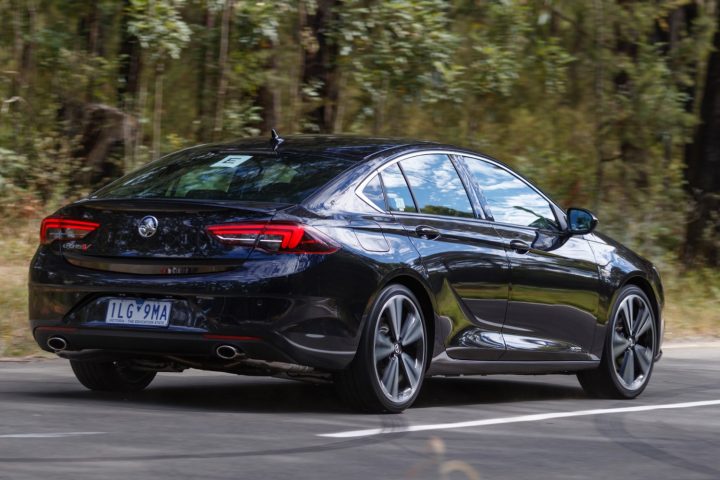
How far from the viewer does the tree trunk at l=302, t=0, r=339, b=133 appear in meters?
16.4

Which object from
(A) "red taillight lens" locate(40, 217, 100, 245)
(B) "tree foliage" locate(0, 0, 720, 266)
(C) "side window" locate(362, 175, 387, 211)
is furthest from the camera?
(B) "tree foliage" locate(0, 0, 720, 266)

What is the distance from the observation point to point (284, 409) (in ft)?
25.5

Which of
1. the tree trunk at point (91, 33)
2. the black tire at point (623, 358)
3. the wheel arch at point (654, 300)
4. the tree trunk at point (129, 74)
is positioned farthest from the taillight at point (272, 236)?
the tree trunk at point (91, 33)

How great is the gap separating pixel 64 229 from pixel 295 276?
1365 millimetres

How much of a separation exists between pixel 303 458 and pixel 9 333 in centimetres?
Answer: 497

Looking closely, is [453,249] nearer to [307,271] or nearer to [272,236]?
[307,271]

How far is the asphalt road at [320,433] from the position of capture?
228 inches

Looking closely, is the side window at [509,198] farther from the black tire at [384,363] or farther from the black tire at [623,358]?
the black tire at [384,363]

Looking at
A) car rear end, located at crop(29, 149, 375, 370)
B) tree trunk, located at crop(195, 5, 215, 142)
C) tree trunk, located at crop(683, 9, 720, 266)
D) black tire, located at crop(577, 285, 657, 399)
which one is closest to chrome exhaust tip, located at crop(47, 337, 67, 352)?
car rear end, located at crop(29, 149, 375, 370)

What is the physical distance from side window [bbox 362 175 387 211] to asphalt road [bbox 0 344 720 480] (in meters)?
1.13

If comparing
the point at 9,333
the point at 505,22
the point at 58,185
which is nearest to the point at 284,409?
the point at 9,333

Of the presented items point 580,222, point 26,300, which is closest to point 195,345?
point 580,222

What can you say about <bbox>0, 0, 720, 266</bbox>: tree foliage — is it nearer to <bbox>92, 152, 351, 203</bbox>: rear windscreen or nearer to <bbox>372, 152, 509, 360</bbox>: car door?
<bbox>92, 152, 351, 203</bbox>: rear windscreen

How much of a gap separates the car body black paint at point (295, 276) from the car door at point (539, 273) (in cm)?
3
